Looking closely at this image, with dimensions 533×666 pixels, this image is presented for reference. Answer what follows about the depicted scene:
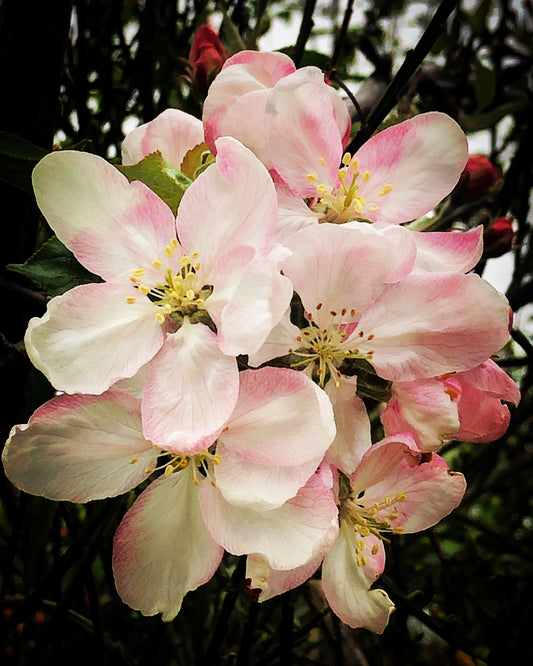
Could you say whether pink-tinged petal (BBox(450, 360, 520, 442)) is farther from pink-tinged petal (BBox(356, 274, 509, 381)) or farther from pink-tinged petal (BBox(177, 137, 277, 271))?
pink-tinged petal (BBox(177, 137, 277, 271))

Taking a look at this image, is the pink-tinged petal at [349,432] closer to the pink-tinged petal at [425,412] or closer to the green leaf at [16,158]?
the pink-tinged petal at [425,412]

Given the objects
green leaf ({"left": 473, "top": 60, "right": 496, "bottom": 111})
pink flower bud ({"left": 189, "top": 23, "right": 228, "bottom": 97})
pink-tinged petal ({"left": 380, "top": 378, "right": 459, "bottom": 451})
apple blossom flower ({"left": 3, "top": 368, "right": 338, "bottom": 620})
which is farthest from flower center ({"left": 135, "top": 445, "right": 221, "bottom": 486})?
green leaf ({"left": 473, "top": 60, "right": 496, "bottom": 111})

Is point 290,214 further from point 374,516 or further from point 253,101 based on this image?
point 374,516

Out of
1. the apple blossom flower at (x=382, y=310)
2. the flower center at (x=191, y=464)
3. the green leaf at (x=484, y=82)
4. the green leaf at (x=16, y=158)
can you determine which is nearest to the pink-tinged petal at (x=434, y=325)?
the apple blossom flower at (x=382, y=310)

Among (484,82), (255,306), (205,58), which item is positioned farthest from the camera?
(484,82)

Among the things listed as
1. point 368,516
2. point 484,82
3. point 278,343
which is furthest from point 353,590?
point 484,82

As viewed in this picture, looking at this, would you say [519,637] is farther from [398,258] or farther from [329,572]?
[398,258]
